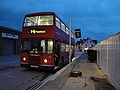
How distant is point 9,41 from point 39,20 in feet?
93.6

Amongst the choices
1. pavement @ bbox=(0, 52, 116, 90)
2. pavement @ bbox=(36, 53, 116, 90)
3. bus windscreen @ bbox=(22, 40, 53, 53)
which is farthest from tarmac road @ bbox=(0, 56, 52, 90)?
bus windscreen @ bbox=(22, 40, 53, 53)

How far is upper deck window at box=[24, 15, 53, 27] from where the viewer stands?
32.5ft

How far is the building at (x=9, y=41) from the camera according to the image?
32194 mm

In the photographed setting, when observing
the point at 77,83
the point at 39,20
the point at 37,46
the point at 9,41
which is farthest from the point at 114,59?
the point at 9,41

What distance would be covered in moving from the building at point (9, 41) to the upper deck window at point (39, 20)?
2398cm

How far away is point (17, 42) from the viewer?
39.2 m

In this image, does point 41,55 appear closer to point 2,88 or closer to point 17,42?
point 2,88

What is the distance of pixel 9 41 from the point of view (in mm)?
36062

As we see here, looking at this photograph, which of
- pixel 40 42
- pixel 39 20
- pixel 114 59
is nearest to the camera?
pixel 114 59

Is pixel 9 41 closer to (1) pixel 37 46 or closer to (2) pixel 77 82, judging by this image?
(1) pixel 37 46

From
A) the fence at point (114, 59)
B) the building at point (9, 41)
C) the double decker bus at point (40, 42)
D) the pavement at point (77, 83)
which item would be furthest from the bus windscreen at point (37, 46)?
the building at point (9, 41)

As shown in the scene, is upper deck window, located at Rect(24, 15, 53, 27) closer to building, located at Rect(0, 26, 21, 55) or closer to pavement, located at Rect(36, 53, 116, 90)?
pavement, located at Rect(36, 53, 116, 90)

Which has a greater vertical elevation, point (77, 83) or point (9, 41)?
point (9, 41)

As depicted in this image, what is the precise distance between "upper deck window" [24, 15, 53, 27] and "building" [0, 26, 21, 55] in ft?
78.7
